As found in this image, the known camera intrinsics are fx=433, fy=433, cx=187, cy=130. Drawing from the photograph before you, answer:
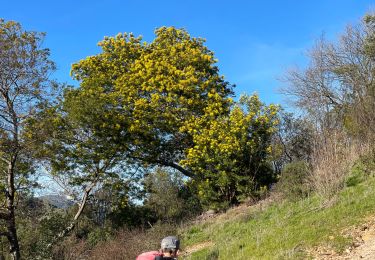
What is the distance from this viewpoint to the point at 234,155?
17.1m

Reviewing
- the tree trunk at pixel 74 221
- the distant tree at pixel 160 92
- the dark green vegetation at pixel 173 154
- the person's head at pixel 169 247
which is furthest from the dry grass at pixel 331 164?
the distant tree at pixel 160 92

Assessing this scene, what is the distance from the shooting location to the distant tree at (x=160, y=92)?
19.5 metres

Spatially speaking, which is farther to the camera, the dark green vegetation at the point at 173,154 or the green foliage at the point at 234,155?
the green foliage at the point at 234,155

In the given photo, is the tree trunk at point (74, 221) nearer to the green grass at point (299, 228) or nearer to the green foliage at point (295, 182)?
the green grass at point (299, 228)

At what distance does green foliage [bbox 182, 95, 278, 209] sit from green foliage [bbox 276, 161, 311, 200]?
13.6 ft

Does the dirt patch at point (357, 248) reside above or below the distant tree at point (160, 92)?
below

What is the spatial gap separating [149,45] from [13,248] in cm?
1314

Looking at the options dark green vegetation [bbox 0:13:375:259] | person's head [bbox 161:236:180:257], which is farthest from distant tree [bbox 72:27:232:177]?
person's head [bbox 161:236:180:257]

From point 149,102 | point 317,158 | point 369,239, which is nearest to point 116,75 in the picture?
point 149,102

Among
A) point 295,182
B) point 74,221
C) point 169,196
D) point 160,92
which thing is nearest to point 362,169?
point 295,182

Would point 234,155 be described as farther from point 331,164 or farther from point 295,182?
point 331,164

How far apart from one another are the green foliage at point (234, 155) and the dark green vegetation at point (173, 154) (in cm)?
6

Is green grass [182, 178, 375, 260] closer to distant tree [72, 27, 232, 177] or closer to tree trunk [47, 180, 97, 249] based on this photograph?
tree trunk [47, 180, 97, 249]

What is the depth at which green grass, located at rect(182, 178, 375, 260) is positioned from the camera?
6.47 m
